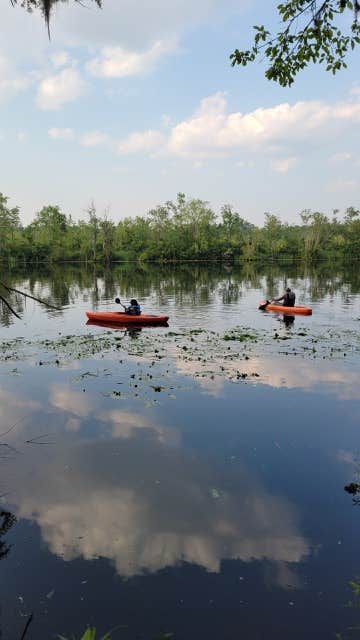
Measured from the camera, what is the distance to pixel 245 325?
26.6 m

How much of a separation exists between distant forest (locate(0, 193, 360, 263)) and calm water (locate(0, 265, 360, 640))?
102414 millimetres

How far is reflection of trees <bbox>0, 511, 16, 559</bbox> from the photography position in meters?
6.93

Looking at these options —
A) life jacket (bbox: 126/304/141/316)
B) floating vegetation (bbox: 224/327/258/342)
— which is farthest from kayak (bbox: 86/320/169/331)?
floating vegetation (bbox: 224/327/258/342)

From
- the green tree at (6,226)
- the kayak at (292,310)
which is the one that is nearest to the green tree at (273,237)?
the green tree at (6,226)

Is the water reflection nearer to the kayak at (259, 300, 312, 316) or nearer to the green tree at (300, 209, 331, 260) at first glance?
the kayak at (259, 300, 312, 316)

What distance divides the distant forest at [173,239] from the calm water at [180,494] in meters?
102

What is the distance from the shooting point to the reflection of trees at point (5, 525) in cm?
693

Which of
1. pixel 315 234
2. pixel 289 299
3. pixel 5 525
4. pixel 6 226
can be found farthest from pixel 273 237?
pixel 5 525

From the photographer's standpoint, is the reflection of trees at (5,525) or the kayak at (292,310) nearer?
the reflection of trees at (5,525)

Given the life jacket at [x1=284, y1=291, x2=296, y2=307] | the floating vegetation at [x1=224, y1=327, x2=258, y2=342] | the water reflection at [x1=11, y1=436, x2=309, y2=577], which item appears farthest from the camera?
the life jacket at [x1=284, y1=291, x2=296, y2=307]

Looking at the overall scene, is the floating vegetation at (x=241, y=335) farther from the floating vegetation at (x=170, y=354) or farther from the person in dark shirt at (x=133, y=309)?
the person in dark shirt at (x=133, y=309)

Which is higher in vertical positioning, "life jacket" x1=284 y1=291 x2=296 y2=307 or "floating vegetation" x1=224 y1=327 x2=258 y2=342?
"life jacket" x1=284 y1=291 x2=296 y2=307

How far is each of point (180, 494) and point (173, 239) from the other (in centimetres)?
12212

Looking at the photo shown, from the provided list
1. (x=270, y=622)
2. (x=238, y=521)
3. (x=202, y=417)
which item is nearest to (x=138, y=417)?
(x=202, y=417)
